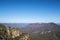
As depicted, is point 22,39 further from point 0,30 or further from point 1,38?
point 1,38

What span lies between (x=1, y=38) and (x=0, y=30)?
1643 centimetres

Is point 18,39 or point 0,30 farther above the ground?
point 0,30

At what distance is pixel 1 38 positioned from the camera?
278 ft

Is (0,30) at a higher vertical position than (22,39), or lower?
higher

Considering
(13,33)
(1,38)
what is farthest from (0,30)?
(13,33)

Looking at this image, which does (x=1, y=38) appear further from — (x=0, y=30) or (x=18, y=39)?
(x=18, y=39)

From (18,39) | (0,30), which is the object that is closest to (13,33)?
(18,39)

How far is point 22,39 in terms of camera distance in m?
123

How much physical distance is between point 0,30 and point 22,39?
106ft

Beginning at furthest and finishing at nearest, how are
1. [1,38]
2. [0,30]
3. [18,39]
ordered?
[18,39] < [0,30] < [1,38]

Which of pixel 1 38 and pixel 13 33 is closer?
pixel 1 38

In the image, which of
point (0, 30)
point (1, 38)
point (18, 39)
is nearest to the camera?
point (1, 38)

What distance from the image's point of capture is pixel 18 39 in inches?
4732

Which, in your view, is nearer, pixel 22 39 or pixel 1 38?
pixel 1 38
